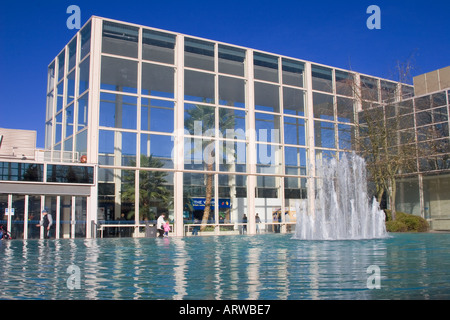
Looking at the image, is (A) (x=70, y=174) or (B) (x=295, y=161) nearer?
(A) (x=70, y=174)

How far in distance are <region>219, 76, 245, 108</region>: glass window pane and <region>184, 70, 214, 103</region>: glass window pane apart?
81cm

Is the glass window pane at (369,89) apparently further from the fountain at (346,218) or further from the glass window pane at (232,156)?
the glass window pane at (232,156)

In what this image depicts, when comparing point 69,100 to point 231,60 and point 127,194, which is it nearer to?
point 127,194

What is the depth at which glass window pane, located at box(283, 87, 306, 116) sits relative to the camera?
3294 centimetres

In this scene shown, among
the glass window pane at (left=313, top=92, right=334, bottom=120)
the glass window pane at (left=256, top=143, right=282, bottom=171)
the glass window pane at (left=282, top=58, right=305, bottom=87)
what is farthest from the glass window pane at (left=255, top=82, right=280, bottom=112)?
the glass window pane at (left=313, top=92, right=334, bottom=120)

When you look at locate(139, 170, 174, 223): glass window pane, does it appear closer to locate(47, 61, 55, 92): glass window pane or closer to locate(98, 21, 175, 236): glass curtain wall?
locate(98, 21, 175, 236): glass curtain wall

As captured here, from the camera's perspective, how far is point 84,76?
27312 millimetres

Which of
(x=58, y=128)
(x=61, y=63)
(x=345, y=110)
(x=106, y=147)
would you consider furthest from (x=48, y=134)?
(x=345, y=110)

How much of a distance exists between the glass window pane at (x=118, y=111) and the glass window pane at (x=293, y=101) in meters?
10.9

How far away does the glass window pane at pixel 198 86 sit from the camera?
29344 mm

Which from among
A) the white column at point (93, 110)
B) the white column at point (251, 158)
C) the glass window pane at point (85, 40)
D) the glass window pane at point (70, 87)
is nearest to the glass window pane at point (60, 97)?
the glass window pane at point (70, 87)

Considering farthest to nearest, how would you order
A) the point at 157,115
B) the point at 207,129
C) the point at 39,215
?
1. the point at 207,129
2. the point at 157,115
3. the point at 39,215

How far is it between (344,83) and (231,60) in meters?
8.48
